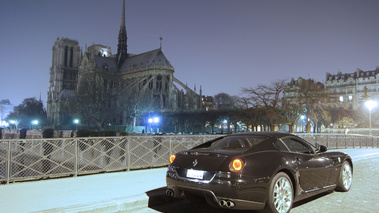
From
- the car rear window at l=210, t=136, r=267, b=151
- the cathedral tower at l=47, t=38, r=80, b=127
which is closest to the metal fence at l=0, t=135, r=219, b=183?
the car rear window at l=210, t=136, r=267, b=151

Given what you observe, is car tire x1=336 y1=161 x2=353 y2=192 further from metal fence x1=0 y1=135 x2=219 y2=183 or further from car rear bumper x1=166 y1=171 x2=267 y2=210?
metal fence x1=0 y1=135 x2=219 y2=183

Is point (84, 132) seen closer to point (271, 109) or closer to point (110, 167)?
point (271, 109)

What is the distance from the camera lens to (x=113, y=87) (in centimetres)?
6309

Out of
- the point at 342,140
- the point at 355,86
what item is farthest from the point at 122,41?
the point at 342,140

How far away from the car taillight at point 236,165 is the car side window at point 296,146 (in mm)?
1571

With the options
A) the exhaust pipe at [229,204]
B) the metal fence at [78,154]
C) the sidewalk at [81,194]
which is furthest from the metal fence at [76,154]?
the exhaust pipe at [229,204]

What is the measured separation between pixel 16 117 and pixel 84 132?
262 feet

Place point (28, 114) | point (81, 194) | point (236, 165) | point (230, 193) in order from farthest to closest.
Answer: point (28, 114) < point (81, 194) < point (236, 165) < point (230, 193)

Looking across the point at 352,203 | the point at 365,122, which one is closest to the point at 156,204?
the point at 352,203

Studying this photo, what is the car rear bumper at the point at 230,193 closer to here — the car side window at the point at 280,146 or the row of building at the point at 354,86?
the car side window at the point at 280,146

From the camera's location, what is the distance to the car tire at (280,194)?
5039 mm

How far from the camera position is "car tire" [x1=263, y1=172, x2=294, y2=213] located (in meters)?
5.04

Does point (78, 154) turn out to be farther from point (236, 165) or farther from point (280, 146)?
point (280, 146)

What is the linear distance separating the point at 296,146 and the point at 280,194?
→ 1803 mm
